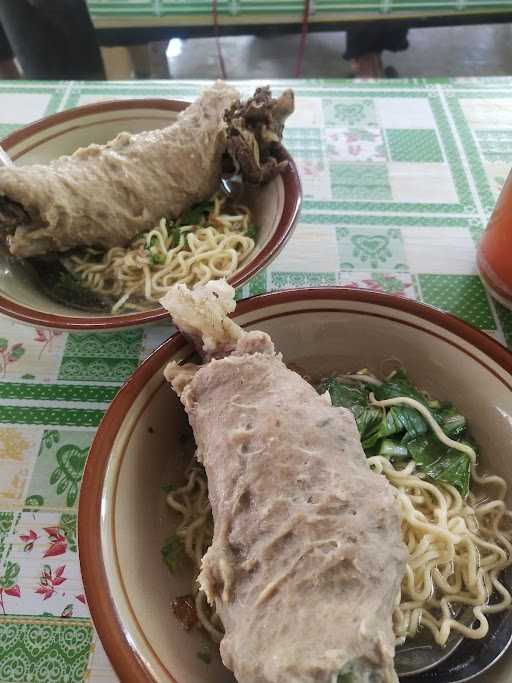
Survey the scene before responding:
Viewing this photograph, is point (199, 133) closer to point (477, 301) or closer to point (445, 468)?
point (477, 301)

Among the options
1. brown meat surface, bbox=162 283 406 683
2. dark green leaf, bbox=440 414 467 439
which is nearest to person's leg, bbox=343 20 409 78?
dark green leaf, bbox=440 414 467 439

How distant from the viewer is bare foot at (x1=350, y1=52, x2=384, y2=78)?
3.51 m

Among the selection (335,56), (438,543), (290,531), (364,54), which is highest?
(290,531)

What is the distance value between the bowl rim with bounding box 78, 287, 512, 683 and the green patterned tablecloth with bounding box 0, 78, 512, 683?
9.9 inches

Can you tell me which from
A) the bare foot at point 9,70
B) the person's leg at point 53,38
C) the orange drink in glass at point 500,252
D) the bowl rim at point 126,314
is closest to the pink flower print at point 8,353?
the bowl rim at point 126,314

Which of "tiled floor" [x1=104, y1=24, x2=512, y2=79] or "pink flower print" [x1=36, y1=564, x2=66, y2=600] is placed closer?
"pink flower print" [x1=36, y1=564, x2=66, y2=600]

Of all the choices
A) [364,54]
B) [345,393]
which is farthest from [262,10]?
[345,393]

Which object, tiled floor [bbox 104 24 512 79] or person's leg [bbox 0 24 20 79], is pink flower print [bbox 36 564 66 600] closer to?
person's leg [bbox 0 24 20 79]

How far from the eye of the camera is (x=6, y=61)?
321 centimetres

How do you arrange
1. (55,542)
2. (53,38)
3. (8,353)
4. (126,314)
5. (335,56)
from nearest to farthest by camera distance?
1. (55,542)
2. (126,314)
3. (8,353)
4. (53,38)
5. (335,56)

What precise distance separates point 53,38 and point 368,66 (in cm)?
189

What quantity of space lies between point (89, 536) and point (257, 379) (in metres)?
0.35

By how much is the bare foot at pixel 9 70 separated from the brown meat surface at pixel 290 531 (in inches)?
119

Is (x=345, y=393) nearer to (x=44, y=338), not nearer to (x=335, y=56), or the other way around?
(x=44, y=338)
